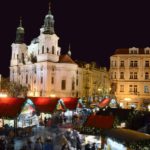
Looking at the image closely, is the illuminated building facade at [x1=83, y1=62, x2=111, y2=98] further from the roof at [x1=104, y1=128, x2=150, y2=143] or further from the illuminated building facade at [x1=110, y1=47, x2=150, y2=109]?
the roof at [x1=104, y1=128, x2=150, y2=143]

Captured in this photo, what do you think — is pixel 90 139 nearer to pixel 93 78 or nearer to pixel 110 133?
pixel 110 133

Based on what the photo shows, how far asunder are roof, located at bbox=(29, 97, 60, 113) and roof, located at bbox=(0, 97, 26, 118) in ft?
12.2

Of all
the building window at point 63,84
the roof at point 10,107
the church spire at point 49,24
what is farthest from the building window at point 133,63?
the roof at point 10,107

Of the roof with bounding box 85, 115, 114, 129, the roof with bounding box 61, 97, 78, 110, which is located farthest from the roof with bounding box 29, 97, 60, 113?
the roof with bounding box 85, 115, 114, 129

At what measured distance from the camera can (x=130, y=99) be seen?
63250mm

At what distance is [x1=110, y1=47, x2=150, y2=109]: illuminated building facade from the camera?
63.3 meters

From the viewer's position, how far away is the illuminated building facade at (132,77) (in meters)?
63.3

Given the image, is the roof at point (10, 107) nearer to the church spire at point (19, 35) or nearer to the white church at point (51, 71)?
the white church at point (51, 71)

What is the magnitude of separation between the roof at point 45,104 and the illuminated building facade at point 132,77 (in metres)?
30.4

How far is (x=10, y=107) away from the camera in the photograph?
28.8m

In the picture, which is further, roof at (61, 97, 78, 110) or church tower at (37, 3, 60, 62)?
church tower at (37, 3, 60, 62)

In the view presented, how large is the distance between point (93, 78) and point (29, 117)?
188ft

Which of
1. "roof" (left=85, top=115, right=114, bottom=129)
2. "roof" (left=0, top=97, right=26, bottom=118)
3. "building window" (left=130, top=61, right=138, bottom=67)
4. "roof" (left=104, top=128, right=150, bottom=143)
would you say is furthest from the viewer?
"building window" (left=130, top=61, right=138, bottom=67)

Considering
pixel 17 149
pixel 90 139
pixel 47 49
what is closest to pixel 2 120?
pixel 17 149
